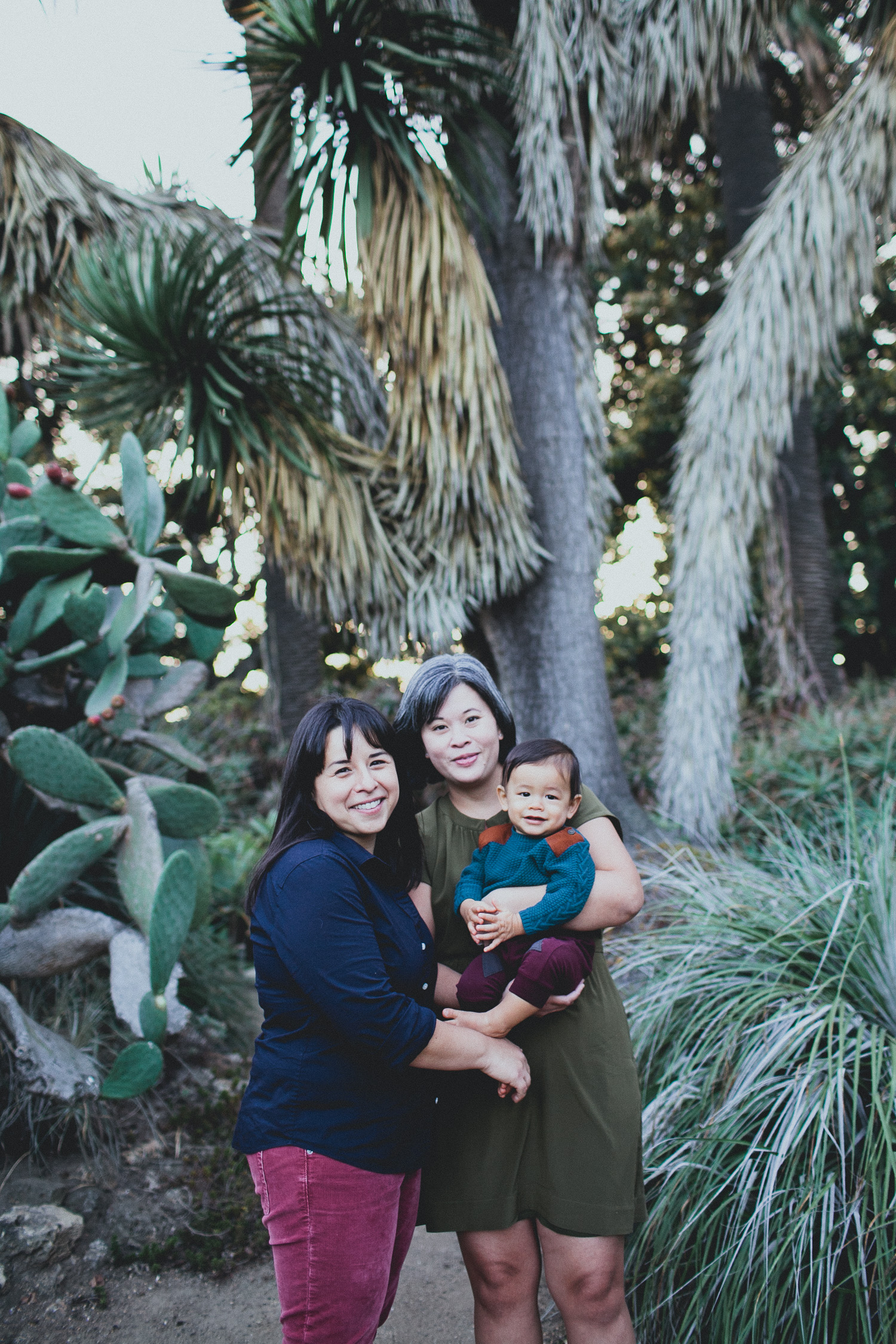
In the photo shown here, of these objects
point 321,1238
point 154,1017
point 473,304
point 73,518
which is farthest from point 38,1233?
point 473,304

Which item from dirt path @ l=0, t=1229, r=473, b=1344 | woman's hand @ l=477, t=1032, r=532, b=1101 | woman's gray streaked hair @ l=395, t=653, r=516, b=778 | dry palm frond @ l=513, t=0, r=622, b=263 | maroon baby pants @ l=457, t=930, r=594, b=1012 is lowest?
dirt path @ l=0, t=1229, r=473, b=1344

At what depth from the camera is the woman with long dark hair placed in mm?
1660

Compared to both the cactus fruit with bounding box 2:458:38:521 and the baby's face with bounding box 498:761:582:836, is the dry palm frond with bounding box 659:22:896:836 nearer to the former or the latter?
the baby's face with bounding box 498:761:582:836

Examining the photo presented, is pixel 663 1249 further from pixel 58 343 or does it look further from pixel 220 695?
pixel 220 695

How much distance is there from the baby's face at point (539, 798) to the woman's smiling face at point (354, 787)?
0.29 meters

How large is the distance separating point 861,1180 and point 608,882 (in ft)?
3.41

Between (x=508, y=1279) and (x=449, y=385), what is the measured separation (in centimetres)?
444

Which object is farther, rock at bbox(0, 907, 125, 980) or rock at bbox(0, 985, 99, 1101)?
rock at bbox(0, 907, 125, 980)

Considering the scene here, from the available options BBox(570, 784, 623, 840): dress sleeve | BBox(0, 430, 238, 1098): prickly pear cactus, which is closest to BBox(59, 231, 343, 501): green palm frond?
BBox(0, 430, 238, 1098): prickly pear cactus

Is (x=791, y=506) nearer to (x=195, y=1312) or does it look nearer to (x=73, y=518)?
(x=73, y=518)

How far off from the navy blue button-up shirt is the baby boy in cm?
16

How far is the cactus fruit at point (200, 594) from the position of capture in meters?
3.92

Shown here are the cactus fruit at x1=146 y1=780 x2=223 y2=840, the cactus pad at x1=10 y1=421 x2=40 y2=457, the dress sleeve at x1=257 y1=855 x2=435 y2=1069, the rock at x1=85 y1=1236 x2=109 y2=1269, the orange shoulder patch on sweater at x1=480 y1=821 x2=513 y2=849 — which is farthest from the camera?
the cactus pad at x1=10 y1=421 x2=40 y2=457

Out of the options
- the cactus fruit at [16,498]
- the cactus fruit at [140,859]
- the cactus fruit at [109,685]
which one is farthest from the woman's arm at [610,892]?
the cactus fruit at [16,498]
